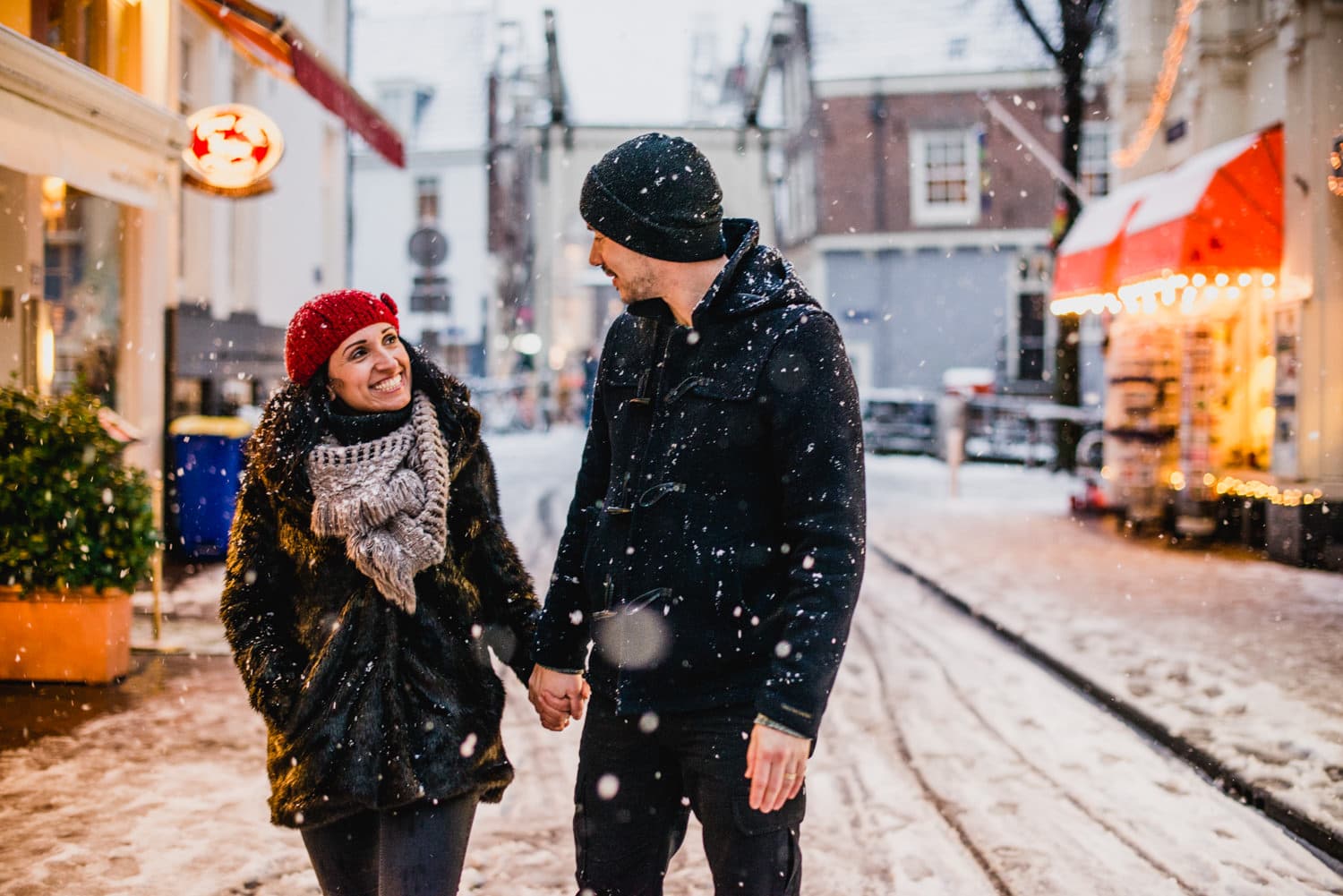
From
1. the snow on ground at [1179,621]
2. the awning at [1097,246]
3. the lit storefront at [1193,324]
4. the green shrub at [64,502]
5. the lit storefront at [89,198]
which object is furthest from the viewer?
the awning at [1097,246]

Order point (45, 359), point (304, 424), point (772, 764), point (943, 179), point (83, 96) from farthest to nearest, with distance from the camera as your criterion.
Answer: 1. point (943, 179)
2. point (45, 359)
3. point (83, 96)
4. point (304, 424)
5. point (772, 764)

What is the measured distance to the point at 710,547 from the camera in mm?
2273

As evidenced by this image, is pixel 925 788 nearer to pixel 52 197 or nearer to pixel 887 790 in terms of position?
pixel 887 790

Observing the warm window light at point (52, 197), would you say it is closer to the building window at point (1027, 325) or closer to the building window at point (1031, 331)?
the building window at point (1027, 325)

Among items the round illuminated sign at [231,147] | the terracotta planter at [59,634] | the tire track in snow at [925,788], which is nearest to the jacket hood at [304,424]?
the tire track in snow at [925,788]

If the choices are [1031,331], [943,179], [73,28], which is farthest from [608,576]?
[943,179]

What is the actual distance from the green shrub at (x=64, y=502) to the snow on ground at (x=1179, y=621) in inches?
205

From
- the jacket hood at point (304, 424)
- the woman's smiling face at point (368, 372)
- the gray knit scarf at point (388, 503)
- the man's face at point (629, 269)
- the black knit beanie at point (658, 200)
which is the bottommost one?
the gray knit scarf at point (388, 503)

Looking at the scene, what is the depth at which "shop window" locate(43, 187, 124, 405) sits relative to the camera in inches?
390

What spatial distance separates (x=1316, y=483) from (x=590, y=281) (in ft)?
89.5

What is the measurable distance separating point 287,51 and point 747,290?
856 centimetres

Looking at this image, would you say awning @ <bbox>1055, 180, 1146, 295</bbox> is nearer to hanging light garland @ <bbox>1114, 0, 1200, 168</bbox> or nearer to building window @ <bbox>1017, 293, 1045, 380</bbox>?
hanging light garland @ <bbox>1114, 0, 1200, 168</bbox>

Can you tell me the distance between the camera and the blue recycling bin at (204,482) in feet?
32.8

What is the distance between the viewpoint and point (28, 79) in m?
6.23
